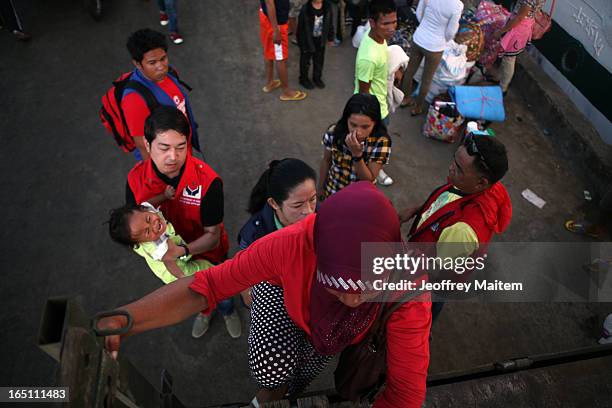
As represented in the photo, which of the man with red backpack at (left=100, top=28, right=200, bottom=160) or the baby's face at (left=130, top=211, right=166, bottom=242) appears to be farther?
the man with red backpack at (left=100, top=28, right=200, bottom=160)

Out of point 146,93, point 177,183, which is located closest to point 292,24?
point 146,93

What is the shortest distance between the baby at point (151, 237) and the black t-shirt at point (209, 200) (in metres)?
0.19

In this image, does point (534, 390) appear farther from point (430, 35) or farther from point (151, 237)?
point (430, 35)

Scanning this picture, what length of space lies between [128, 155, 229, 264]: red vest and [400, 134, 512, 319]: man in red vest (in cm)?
132

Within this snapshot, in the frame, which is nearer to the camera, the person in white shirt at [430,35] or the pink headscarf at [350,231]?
the pink headscarf at [350,231]

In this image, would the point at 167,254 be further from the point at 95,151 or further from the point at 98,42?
the point at 98,42

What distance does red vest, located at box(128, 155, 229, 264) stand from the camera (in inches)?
89.0

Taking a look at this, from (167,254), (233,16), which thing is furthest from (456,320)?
(233,16)

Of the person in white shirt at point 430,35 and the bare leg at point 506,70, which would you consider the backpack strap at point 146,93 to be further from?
the bare leg at point 506,70

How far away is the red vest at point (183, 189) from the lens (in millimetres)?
2260

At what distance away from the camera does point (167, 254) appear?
2156 millimetres

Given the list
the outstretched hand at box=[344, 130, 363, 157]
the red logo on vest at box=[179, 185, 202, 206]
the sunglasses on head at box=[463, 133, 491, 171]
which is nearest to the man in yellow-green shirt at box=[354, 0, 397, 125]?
the outstretched hand at box=[344, 130, 363, 157]

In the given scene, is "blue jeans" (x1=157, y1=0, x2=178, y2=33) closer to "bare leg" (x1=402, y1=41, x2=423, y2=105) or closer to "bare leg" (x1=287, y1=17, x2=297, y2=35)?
"bare leg" (x1=287, y1=17, x2=297, y2=35)

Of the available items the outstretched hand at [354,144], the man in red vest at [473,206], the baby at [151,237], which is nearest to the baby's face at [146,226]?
the baby at [151,237]
